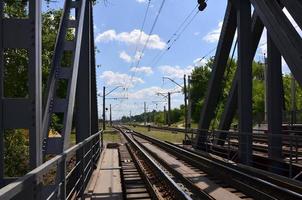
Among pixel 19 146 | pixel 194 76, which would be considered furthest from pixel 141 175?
pixel 194 76

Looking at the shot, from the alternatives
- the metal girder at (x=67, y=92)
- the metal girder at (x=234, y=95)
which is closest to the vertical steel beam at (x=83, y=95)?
the metal girder at (x=67, y=92)

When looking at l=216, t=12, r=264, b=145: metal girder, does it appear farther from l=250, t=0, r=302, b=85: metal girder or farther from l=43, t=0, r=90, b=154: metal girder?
l=43, t=0, r=90, b=154: metal girder

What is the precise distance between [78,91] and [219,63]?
866 centimetres

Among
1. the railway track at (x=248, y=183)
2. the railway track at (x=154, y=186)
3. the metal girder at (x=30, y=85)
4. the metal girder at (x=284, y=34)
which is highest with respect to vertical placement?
the metal girder at (x=284, y=34)

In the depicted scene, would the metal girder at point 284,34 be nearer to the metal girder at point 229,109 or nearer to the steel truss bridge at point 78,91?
the steel truss bridge at point 78,91

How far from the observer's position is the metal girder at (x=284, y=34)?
35.3 feet

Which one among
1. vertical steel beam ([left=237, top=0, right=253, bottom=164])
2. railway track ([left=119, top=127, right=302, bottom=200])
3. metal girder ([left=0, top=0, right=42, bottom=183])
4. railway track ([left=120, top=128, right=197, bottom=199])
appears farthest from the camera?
vertical steel beam ([left=237, top=0, right=253, bottom=164])

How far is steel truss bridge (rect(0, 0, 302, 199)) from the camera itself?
526 cm

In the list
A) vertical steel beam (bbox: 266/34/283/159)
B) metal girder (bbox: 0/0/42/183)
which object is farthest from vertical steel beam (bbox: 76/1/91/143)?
metal girder (bbox: 0/0/42/183)

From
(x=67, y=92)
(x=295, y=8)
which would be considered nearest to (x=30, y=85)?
(x=67, y=92)

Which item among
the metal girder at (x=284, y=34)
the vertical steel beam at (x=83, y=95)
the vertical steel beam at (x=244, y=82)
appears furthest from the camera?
the vertical steel beam at (x=244, y=82)

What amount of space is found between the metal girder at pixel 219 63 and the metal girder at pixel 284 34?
6.79 m

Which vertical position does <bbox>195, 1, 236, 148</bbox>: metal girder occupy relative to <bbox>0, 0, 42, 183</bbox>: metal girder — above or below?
above

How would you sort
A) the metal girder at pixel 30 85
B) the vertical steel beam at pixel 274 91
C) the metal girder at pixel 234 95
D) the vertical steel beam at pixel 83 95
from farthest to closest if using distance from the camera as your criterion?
the metal girder at pixel 234 95, the vertical steel beam at pixel 274 91, the vertical steel beam at pixel 83 95, the metal girder at pixel 30 85
